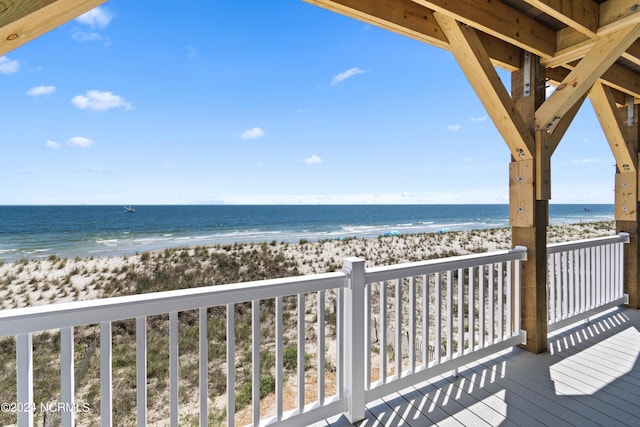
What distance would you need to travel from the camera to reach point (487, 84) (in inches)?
79.0

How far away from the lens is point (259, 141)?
3166 cm

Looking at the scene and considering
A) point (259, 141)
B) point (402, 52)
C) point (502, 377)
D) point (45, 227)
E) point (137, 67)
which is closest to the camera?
point (502, 377)

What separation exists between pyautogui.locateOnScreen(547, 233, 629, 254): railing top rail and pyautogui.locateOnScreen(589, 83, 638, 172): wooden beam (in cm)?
74

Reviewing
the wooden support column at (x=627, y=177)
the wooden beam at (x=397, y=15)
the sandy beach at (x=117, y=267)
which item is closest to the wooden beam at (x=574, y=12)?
the wooden beam at (x=397, y=15)

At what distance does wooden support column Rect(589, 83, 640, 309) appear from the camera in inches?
122

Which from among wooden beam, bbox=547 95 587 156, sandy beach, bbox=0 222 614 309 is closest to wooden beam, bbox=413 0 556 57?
wooden beam, bbox=547 95 587 156

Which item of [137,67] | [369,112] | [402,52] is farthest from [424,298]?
[369,112]

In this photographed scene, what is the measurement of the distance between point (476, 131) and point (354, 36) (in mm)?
23187

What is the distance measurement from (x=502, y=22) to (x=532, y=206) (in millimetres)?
1333

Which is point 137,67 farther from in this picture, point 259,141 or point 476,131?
point 476,131

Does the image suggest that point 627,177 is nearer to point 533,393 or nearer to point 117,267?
point 533,393

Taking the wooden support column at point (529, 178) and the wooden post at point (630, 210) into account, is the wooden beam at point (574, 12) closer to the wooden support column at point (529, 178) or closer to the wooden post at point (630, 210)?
the wooden support column at point (529, 178)

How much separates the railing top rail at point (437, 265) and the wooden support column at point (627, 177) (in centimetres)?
191

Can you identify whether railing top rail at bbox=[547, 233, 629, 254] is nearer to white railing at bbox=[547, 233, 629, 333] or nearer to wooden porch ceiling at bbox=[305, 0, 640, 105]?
white railing at bbox=[547, 233, 629, 333]
